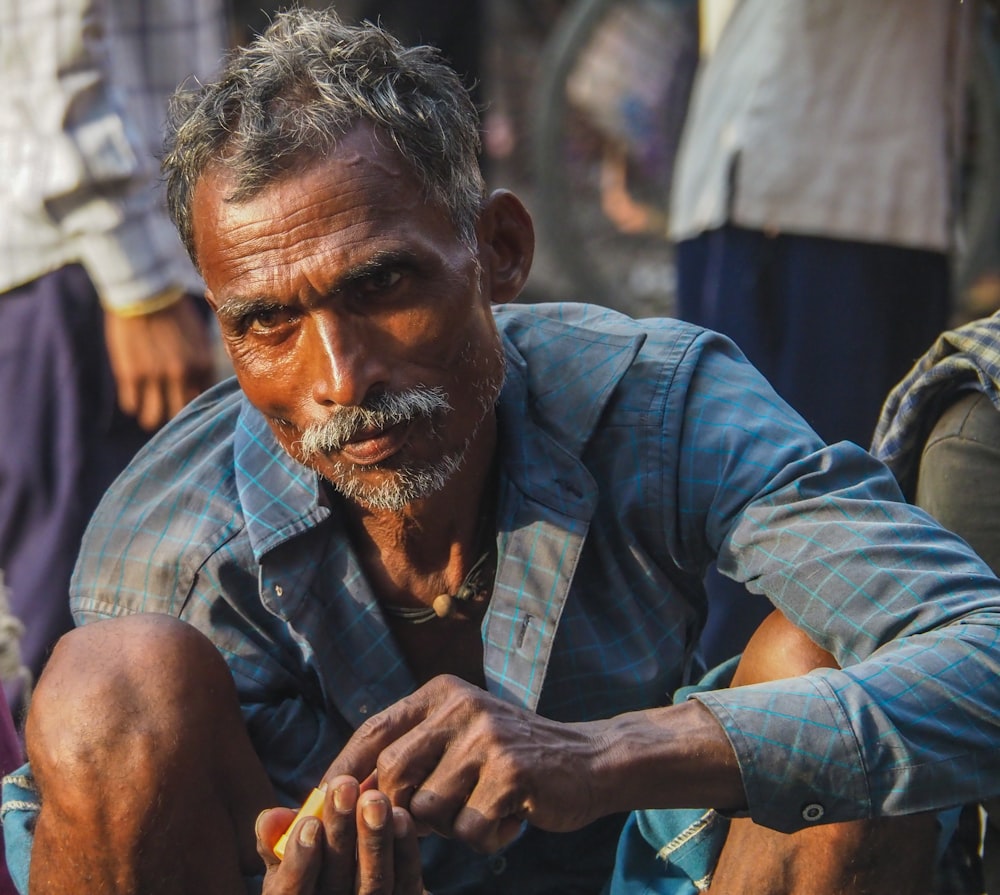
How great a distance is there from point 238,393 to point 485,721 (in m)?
0.95

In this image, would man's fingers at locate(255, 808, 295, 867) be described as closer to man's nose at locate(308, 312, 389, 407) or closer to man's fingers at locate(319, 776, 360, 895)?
man's fingers at locate(319, 776, 360, 895)

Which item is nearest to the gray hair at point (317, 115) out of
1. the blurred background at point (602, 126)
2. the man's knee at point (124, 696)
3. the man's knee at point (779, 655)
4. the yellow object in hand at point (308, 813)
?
the man's knee at point (124, 696)

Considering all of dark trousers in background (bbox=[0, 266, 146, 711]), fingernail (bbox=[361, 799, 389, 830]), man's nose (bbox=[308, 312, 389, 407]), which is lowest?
dark trousers in background (bbox=[0, 266, 146, 711])

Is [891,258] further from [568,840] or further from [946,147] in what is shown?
[568,840]

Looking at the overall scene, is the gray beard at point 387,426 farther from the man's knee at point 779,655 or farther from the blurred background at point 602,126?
the blurred background at point 602,126

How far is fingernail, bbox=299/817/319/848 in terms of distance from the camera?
5.65ft

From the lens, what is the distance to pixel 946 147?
11.8 ft

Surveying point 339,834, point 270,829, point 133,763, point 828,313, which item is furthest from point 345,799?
point 828,313

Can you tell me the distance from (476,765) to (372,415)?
53cm

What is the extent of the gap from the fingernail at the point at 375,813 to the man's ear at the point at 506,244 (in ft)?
3.03

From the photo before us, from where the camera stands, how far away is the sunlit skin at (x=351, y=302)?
2.10m

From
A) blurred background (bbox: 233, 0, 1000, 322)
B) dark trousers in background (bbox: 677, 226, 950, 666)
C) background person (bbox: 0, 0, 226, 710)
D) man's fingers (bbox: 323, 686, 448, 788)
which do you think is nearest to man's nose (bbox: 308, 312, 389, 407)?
man's fingers (bbox: 323, 686, 448, 788)

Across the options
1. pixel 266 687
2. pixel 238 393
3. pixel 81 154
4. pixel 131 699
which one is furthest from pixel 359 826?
pixel 81 154

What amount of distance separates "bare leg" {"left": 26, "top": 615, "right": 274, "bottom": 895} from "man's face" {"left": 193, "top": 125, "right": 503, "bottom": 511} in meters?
0.34
